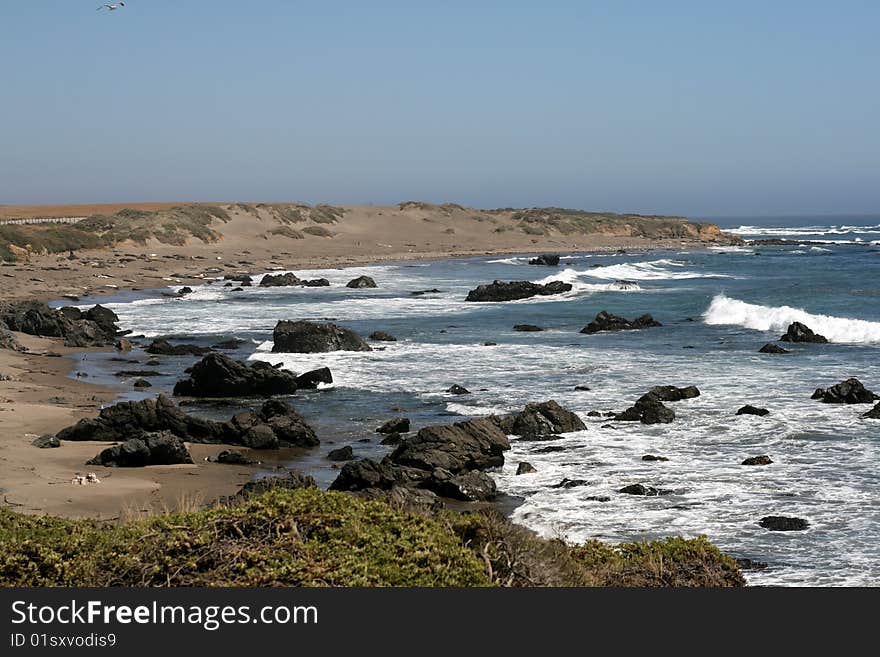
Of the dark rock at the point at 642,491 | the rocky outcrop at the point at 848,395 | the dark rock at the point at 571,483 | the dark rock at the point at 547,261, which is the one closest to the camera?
the dark rock at the point at 642,491

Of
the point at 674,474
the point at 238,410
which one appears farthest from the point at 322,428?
the point at 674,474

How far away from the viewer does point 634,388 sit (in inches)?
953

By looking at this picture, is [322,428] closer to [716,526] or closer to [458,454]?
[458,454]

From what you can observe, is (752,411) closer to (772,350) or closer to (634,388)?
(634,388)

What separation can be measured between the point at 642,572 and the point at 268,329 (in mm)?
30450

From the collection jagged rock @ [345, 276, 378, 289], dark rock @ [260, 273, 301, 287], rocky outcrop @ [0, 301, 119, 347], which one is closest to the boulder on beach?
rocky outcrop @ [0, 301, 119, 347]

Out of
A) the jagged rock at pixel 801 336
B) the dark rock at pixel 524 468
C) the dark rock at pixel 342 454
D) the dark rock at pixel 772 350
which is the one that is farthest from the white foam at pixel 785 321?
the dark rock at pixel 342 454

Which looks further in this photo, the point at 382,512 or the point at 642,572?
the point at 642,572

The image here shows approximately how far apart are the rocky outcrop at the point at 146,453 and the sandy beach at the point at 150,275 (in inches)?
11.1

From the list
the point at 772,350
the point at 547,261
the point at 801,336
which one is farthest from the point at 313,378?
the point at 547,261

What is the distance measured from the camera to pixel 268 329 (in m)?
37.8

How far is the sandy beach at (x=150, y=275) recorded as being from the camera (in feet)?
47.2

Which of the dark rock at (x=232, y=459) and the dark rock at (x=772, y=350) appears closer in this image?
the dark rock at (x=232, y=459)

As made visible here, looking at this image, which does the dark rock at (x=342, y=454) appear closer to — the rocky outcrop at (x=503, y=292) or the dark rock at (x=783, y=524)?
the dark rock at (x=783, y=524)
